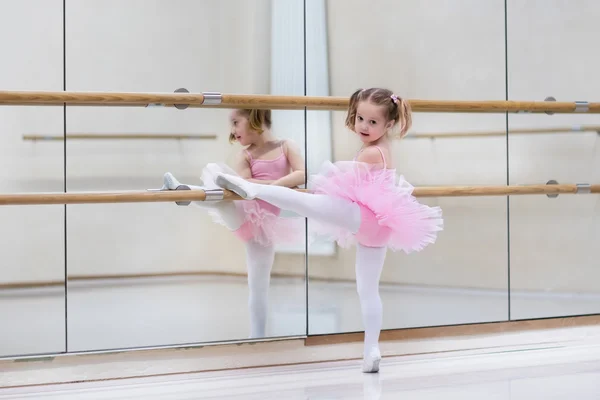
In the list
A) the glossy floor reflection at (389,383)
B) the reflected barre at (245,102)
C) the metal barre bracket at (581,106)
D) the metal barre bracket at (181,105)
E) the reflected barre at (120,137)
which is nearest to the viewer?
the glossy floor reflection at (389,383)

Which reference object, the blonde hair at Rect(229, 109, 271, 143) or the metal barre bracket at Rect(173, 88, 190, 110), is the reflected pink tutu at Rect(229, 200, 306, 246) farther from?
the metal barre bracket at Rect(173, 88, 190, 110)

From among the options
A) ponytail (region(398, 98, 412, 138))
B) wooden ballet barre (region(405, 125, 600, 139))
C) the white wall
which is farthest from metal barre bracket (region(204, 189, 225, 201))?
wooden ballet barre (region(405, 125, 600, 139))

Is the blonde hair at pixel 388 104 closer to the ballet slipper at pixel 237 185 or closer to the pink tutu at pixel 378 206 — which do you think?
the pink tutu at pixel 378 206

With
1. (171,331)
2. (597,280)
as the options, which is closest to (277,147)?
(171,331)

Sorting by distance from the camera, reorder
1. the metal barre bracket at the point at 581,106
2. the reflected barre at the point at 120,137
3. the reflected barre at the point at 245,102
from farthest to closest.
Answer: the metal barre bracket at the point at 581,106 < the reflected barre at the point at 120,137 < the reflected barre at the point at 245,102

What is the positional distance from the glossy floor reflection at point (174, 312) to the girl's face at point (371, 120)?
54 cm

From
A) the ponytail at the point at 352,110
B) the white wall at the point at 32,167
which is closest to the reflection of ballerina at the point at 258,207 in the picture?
the ponytail at the point at 352,110

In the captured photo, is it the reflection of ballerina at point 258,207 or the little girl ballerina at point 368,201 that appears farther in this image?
the reflection of ballerina at point 258,207

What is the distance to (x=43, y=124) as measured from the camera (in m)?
2.21

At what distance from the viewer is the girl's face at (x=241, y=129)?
2.38 meters

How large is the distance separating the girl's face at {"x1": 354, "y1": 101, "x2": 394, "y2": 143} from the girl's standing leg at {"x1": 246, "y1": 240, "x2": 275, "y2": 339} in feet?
1.57

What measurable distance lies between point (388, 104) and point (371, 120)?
0.23 feet

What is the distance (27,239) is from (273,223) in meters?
0.74

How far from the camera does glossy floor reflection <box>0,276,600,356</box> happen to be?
2182mm
